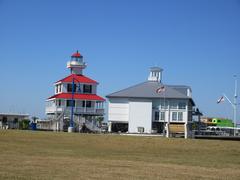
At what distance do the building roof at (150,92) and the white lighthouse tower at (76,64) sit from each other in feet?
29.5

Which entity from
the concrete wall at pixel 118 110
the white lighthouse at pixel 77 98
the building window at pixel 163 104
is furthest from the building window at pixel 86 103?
the building window at pixel 163 104

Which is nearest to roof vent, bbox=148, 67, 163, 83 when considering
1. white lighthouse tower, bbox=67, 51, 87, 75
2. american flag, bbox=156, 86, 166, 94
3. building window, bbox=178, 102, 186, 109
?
american flag, bbox=156, 86, 166, 94

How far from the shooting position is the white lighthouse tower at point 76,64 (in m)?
80.6

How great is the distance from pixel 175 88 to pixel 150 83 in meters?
5.01

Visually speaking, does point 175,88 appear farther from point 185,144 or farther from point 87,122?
point 185,144

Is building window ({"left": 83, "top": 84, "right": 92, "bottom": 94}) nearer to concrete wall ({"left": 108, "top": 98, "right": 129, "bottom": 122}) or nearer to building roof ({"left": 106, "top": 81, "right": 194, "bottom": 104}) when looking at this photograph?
building roof ({"left": 106, "top": 81, "right": 194, "bottom": 104})

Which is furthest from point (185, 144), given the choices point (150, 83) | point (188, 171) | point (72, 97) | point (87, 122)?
point (150, 83)

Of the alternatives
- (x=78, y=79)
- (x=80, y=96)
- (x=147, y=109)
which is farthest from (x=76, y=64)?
(x=147, y=109)

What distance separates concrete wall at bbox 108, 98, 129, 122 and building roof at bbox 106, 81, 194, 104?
1.07 m

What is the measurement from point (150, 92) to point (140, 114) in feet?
16.6

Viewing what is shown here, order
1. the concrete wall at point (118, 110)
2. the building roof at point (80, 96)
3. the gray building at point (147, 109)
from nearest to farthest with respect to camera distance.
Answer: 1. the building roof at point (80, 96)
2. the gray building at point (147, 109)
3. the concrete wall at point (118, 110)

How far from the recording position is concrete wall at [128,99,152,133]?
Answer: 8444 centimetres

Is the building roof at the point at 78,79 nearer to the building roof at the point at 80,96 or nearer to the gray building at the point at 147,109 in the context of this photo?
the building roof at the point at 80,96

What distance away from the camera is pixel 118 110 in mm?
87688
